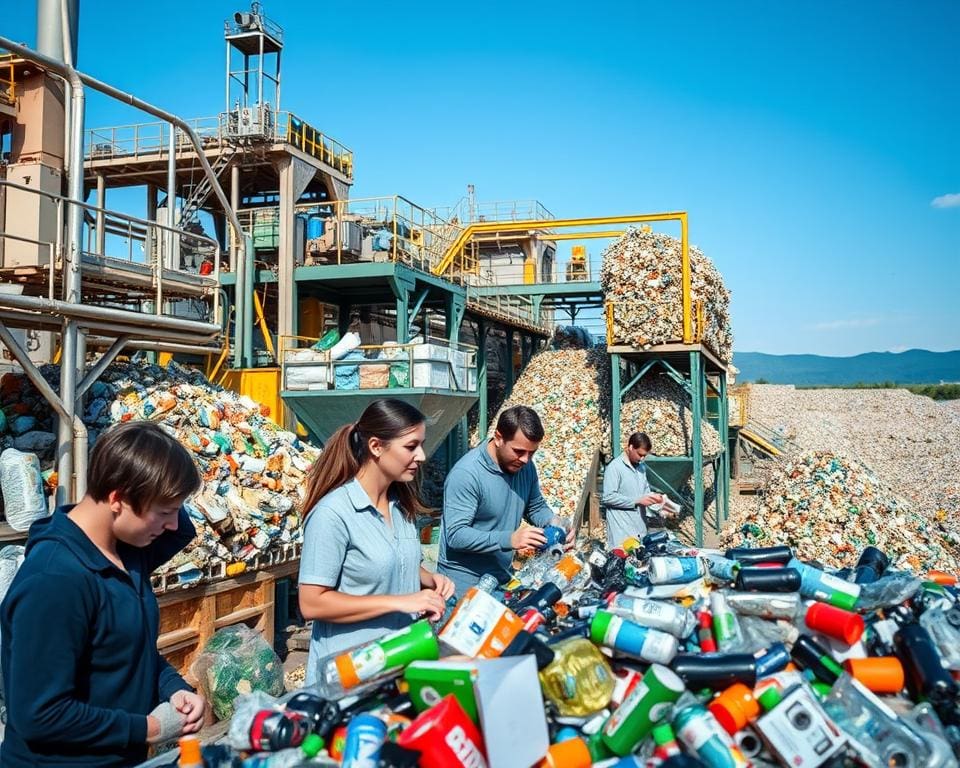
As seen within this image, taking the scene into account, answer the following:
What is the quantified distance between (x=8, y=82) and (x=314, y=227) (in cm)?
628

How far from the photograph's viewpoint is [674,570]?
307 cm

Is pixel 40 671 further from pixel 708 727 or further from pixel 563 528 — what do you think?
pixel 563 528

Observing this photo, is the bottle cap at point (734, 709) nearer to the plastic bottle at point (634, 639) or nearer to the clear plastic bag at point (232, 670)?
the plastic bottle at point (634, 639)

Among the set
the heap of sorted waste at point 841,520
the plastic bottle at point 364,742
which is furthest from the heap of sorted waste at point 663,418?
the plastic bottle at point 364,742

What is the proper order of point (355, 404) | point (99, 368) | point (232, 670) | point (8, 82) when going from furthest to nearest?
point (355, 404), point (8, 82), point (99, 368), point (232, 670)

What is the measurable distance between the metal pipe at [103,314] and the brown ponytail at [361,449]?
4.03 m

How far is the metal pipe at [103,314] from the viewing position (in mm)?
5805

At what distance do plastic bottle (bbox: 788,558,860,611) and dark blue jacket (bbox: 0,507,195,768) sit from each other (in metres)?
2.15

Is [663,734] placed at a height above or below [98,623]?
below

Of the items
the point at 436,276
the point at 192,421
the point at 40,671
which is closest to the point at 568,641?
the point at 40,671

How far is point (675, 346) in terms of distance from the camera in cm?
1388

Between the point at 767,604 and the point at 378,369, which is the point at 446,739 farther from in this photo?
the point at 378,369

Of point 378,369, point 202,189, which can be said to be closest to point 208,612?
point 378,369

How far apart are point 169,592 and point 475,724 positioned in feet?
13.8
